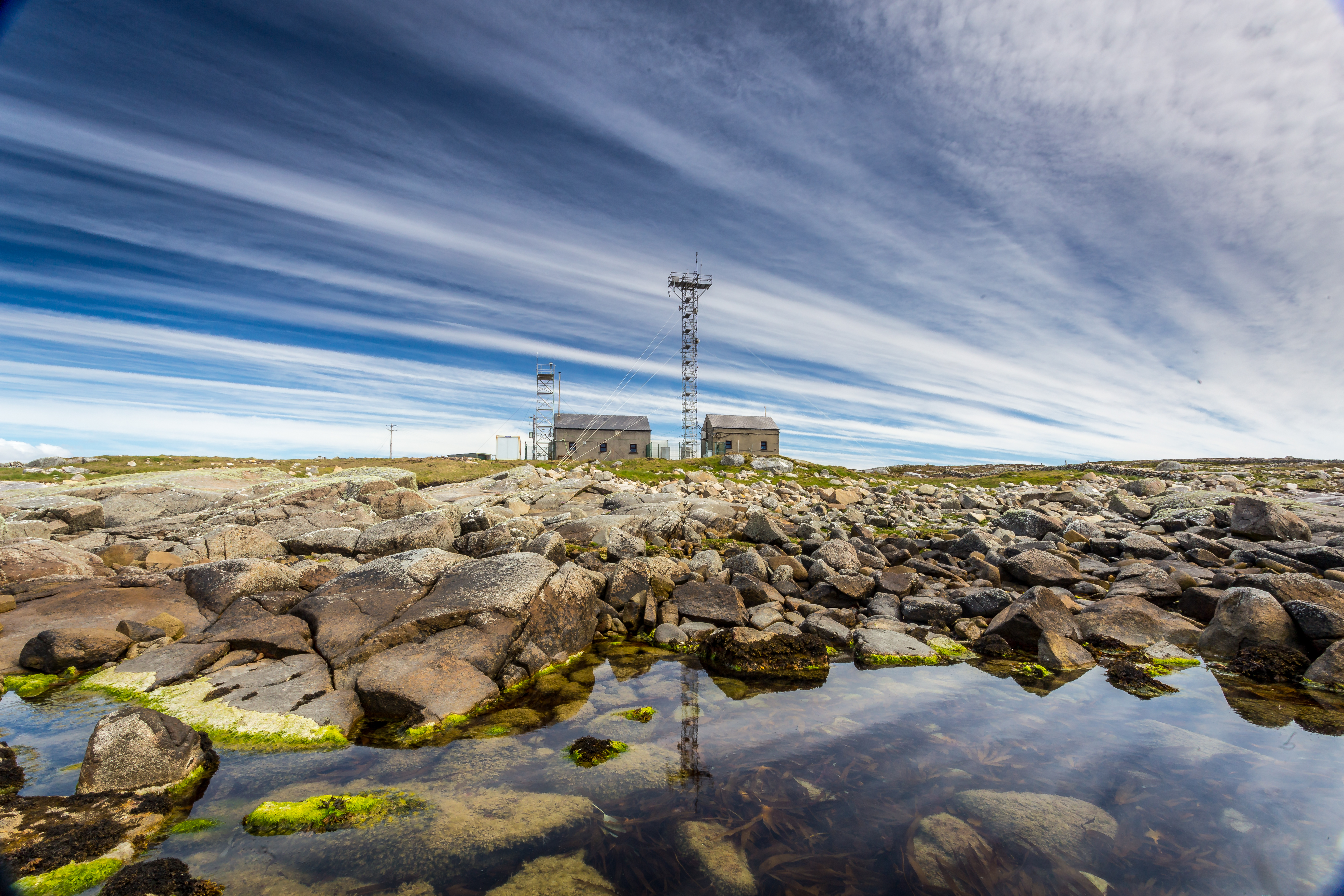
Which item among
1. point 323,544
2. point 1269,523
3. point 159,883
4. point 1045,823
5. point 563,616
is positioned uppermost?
point 1269,523

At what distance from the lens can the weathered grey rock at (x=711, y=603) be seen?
1109 cm

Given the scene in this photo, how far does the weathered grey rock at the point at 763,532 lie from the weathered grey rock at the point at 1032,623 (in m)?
7.93

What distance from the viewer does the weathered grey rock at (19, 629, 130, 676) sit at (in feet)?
26.6

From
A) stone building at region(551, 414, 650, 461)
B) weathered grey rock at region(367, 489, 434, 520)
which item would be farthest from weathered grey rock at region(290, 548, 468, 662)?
stone building at region(551, 414, 650, 461)

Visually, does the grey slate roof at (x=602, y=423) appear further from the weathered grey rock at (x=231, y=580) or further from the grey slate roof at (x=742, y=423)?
the weathered grey rock at (x=231, y=580)

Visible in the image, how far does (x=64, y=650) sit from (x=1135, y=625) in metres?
17.8

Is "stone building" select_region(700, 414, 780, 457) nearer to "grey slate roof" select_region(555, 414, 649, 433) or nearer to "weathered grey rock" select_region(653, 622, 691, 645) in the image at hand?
"grey slate roof" select_region(555, 414, 649, 433)

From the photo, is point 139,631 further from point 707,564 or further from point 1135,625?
point 1135,625

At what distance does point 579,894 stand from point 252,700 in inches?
226

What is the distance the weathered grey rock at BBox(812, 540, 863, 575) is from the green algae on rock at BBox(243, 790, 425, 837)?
1054 cm

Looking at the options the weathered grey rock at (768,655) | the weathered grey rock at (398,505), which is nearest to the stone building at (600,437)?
the weathered grey rock at (398,505)

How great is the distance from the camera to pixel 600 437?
63.7m

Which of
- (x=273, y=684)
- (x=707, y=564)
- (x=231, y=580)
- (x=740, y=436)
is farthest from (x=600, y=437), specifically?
(x=273, y=684)

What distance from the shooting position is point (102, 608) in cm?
936
